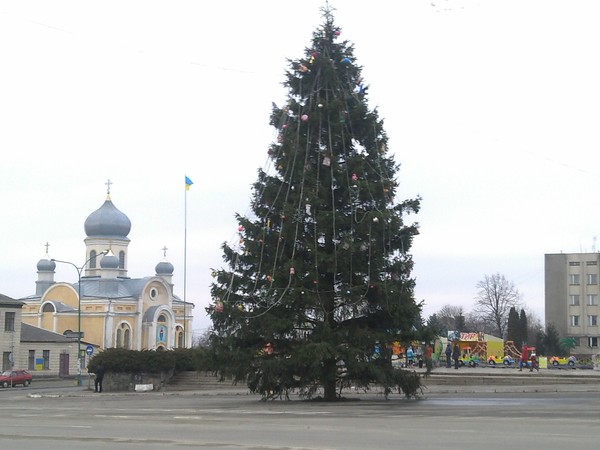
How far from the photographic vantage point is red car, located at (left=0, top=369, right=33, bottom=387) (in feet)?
201

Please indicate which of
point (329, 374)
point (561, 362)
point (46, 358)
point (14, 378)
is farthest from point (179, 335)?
point (329, 374)

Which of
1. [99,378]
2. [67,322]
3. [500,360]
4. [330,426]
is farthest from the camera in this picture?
[67,322]

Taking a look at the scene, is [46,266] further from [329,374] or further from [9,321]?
[329,374]

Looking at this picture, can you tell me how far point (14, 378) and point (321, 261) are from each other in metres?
39.7

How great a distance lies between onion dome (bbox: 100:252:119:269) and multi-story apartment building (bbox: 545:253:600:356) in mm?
50470

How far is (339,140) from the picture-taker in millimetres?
30266

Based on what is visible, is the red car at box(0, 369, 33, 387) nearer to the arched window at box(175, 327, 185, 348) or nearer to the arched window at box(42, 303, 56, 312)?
the arched window at box(42, 303, 56, 312)

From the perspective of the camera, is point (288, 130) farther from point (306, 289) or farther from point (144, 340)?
point (144, 340)

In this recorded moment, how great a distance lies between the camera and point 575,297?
10869 cm

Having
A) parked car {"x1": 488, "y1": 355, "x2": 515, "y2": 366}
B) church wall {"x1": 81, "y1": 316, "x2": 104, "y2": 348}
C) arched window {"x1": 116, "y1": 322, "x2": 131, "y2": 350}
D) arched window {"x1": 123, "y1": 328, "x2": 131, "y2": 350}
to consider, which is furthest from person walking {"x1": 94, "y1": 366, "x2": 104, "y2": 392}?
arched window {"x1": 123, "y1": 328, "x2": 131, "y2": 350}

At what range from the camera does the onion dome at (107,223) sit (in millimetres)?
108000

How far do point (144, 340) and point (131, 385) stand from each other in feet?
196

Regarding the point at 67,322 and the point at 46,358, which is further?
the point at 67,322

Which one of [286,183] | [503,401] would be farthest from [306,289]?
[503,401]
